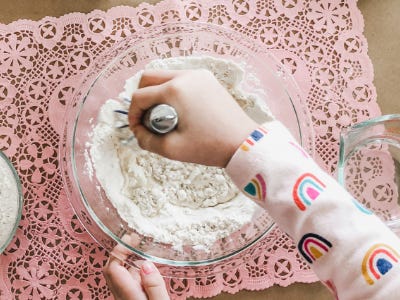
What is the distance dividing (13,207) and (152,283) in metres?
0.24

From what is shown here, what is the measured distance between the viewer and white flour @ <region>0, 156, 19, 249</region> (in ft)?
2.42

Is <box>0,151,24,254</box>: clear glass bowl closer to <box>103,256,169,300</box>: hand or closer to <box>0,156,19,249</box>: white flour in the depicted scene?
<box>0,156,19,249</box>: white flour

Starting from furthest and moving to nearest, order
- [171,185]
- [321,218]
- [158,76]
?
[171,185] → [158,76] → [321,218]

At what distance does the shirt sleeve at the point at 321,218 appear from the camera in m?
0.52

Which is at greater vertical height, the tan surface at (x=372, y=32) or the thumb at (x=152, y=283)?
the tan surface at (x=372, y=32)

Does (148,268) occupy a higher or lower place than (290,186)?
lower

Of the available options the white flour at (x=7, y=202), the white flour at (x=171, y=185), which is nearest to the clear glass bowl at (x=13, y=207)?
the white flour at (x=7, y=202)

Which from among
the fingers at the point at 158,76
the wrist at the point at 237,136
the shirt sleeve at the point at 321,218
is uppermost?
the fingers at the point at 158,76

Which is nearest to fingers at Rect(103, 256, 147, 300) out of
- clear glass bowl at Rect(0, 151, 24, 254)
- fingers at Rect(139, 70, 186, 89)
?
clear glass bowl at Rect(0, 151, 24, 254)

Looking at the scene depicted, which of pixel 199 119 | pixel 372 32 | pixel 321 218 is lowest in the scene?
pixel 321 218

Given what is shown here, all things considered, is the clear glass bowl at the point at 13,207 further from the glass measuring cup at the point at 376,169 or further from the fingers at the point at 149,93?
the glass measuring cup at the point at 376,169

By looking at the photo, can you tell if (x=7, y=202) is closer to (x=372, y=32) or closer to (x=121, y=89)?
(x=121, y=89)

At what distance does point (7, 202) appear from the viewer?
2.43ft

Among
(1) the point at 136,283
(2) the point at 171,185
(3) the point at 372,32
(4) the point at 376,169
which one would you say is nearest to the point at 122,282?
(1) the point at 136,283
